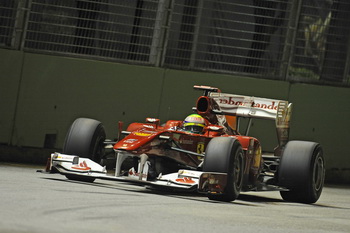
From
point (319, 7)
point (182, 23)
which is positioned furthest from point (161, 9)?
point (319, 7)

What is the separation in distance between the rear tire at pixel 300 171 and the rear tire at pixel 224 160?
1.62 metres

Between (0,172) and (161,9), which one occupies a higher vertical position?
(161,9)

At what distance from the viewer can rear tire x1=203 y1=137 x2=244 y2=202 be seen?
34.9 feet

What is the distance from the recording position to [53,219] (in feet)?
22.8

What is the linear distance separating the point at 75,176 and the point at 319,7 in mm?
7340

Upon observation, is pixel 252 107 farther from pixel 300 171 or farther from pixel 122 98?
pixel 122 98

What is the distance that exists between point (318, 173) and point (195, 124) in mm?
2096

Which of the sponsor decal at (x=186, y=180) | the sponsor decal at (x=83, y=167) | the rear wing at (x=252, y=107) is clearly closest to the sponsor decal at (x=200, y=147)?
the rear wing at (x=252, y=107)

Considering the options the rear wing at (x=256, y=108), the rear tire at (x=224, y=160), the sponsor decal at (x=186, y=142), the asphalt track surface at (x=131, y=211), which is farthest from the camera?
the rear wing at (x=256, y=108)

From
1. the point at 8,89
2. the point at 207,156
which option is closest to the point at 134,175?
the point at 207,156

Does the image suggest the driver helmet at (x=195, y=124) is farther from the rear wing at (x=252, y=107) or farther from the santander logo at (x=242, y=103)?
the santander logo at (x=242, y=103)

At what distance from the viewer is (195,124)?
39.3 feet

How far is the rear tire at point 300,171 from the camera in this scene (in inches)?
484

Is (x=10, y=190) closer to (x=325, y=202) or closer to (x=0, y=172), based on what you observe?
(x=0, y=172)
